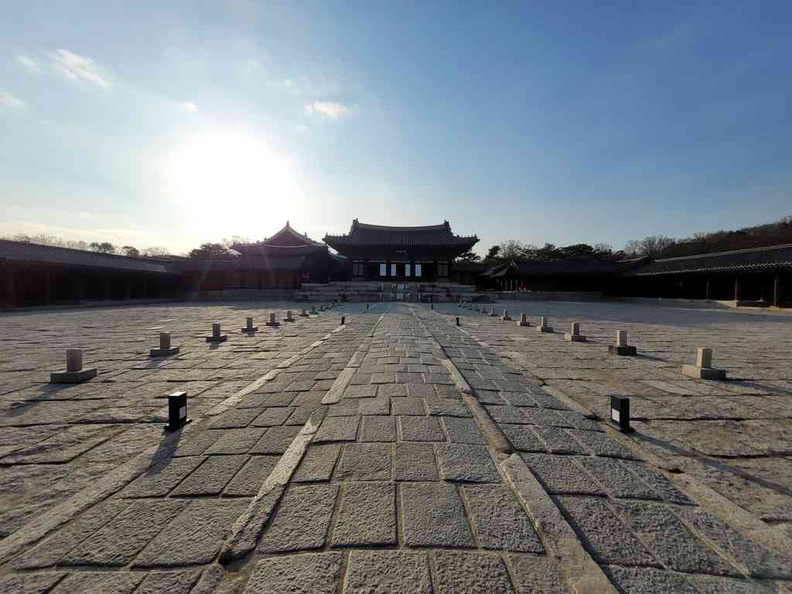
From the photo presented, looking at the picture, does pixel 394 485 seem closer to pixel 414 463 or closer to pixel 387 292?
pixel 414 463

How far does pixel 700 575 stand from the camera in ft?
5.67

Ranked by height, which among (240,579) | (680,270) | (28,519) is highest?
(680,270)

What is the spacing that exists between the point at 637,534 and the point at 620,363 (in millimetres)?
5823

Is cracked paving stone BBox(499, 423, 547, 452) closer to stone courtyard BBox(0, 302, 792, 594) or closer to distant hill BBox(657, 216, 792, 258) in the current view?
stone courtyard BBox(0, 302, 792, 594)

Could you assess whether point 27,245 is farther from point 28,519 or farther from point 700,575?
point 700,575

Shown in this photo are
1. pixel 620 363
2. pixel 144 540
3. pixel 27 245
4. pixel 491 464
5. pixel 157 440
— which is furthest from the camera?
pixel 27 245

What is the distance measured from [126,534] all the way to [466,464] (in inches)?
94.0

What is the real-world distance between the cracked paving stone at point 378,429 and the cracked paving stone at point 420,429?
102 millimetres

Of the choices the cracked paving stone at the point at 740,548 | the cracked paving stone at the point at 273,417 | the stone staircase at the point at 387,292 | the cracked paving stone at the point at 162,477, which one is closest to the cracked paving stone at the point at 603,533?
the cracked paving stone at the point at 740,548

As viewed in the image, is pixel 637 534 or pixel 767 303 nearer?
pixel 637 534

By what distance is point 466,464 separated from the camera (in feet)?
8.66

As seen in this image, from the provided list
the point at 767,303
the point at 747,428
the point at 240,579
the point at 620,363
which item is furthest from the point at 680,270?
the point at 240,579

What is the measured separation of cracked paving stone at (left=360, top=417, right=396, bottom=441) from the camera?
3090 millimetres

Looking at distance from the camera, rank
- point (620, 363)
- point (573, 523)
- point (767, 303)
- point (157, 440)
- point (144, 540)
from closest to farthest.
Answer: point (144, 540) < point (573, 523) < point (157, 440) < point (620, 363) < point (767, 303)
